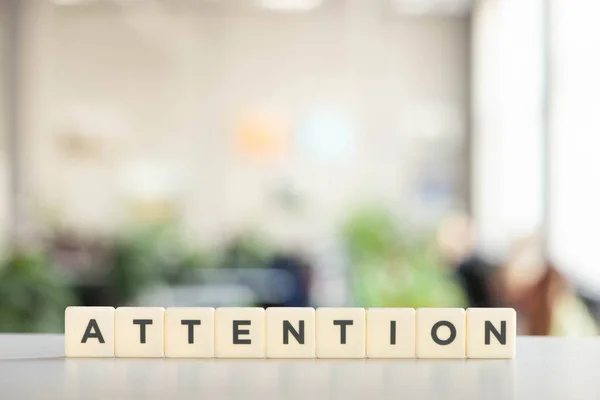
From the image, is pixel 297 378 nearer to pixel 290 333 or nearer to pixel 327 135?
pixel 290 333

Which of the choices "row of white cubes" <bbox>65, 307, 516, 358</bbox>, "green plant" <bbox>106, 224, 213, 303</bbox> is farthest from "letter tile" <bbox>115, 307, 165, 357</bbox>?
"green plant" <bbox>106, 224, 213, 303</bbox>

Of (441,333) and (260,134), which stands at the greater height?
(260,134)

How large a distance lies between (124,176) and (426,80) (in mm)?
3740

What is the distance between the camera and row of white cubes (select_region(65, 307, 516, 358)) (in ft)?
2.34

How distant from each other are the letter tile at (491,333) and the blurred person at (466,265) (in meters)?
4.19

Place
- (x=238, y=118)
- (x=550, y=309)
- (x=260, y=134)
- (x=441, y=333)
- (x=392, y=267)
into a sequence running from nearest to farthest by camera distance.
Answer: (x=441, y=333)
(x=550, y=309)
(x=392, y=267)
(x=260, y=134)
(x=238, y=118)

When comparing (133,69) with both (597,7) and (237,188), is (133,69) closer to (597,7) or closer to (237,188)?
(237,188)

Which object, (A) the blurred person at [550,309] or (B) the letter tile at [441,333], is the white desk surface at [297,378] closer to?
(B) the letter tile at [441,333]

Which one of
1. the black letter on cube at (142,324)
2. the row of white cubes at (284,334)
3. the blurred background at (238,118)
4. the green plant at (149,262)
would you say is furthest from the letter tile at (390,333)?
the blurred background at (238,118)

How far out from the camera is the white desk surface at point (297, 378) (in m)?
0.57

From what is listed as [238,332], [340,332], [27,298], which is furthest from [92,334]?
[27,298]

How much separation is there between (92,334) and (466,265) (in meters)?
5.24

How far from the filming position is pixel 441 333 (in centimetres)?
72

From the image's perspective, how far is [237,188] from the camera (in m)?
8.59
